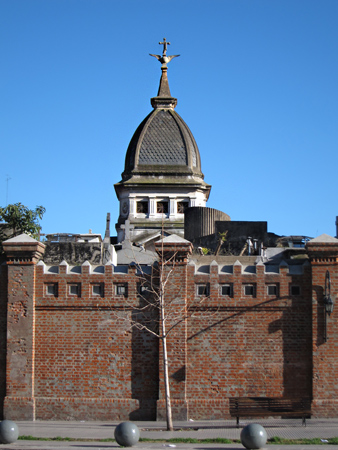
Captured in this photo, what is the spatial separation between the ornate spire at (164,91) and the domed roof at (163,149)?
0.17m

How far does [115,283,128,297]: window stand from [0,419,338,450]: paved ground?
3.79m

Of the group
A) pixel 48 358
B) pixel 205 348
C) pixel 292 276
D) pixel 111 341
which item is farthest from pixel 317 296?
pixel 48 358

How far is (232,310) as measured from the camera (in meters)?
27.1

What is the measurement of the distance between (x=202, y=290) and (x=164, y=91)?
1926 inches

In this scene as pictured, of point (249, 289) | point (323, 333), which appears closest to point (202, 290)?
point (249, 289)

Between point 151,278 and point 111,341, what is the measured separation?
2223 millimetres

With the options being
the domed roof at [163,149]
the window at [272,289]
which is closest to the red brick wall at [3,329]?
the window at [272,289]

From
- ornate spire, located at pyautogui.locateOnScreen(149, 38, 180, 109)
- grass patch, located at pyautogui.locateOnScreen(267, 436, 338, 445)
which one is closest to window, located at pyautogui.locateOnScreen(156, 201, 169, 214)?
ornate spire, located at pyautogui.locateOnScreen(149, 38, 180, 109)

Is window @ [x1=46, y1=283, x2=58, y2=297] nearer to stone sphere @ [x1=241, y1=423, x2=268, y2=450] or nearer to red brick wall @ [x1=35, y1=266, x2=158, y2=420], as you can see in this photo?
red brick wall @ [x1=35, y1=266, x2=158, y2=420]

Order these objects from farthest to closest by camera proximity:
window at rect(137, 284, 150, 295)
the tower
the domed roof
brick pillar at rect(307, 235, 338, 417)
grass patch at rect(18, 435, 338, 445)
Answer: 1. the domed roof
2. the tower
3. window at rect(137, 284, 150, 295)
4. brick pillar at rect(307, 235, 338, 417)
5. grass patch at rect(18, 435, 338, 445)

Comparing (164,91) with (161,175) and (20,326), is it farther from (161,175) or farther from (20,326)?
(20,326)

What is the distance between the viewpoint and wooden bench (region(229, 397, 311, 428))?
80.6 feet

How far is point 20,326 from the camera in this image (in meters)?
27.2

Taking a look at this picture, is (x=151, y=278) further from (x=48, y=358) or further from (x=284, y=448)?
(x=284, y=448)
